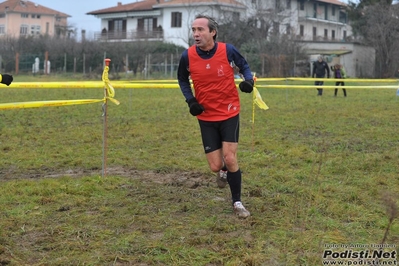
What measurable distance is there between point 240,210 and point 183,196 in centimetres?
103

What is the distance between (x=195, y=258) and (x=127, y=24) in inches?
2408

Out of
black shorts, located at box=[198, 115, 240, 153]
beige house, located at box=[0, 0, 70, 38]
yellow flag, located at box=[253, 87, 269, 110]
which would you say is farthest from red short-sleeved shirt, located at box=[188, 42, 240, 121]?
beige house, located at box=[0, 0, 70, 38]

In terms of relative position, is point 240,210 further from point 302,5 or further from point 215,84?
point 302,5

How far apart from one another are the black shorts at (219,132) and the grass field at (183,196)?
687 mm

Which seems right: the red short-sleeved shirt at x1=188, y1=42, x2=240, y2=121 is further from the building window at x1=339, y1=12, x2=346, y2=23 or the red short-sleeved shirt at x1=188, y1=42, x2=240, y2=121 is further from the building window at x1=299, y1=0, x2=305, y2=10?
the building window at x1=339, y1=12, x2=346, y2=23

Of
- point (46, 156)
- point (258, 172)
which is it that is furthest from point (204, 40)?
point (46, 156)

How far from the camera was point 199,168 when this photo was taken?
834 centimetres

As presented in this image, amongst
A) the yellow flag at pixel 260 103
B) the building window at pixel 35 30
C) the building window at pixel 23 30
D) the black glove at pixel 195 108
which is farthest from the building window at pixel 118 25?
the black glove at pixel 195 108

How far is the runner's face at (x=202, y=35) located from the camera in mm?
5750

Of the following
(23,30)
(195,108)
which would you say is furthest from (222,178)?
(23,30)

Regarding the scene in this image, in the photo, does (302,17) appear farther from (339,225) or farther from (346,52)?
(339,225)

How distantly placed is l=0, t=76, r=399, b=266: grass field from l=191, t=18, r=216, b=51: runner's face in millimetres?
1588

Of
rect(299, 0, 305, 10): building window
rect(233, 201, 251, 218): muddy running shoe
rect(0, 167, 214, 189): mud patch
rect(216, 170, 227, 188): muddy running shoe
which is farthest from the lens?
rect(299, 0, 305, 10): building window

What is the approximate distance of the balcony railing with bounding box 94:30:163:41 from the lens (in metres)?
59.1
